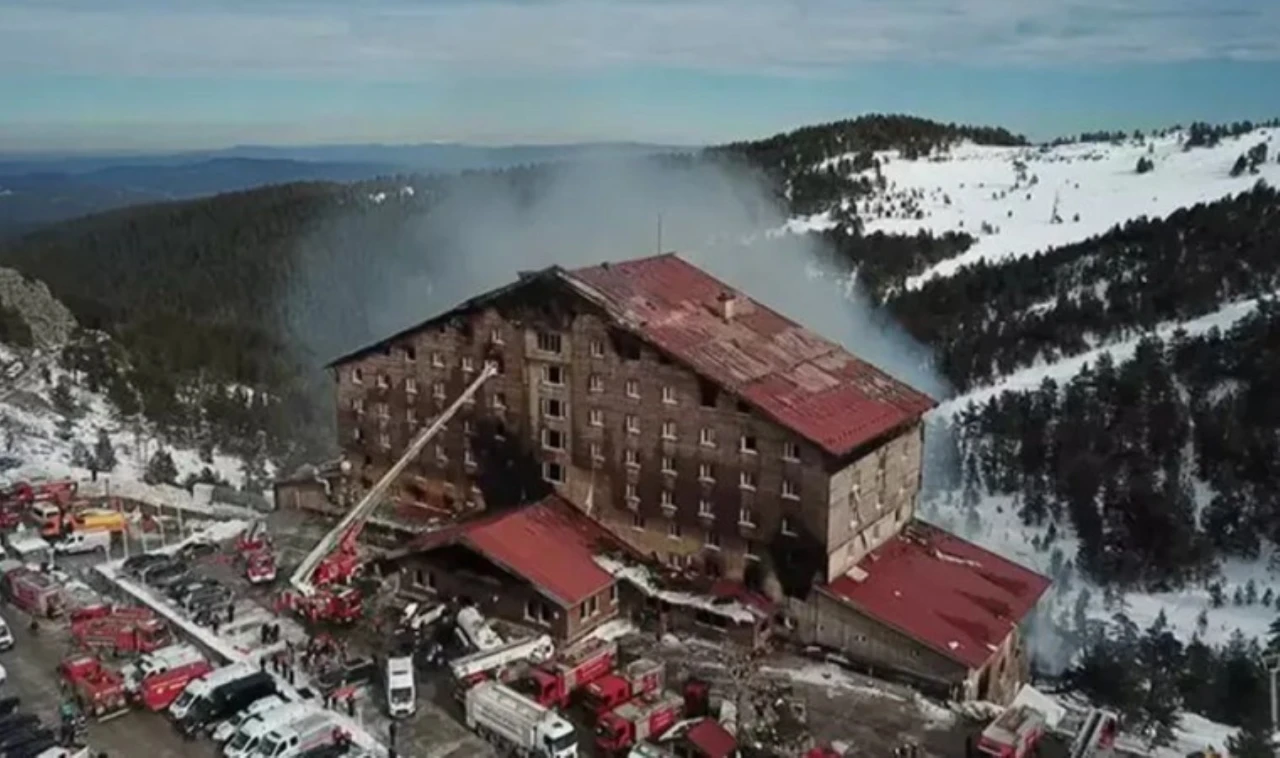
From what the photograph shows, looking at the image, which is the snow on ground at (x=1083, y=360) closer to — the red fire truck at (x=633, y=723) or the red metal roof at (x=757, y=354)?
the red metal roof at (x=757, y=354)

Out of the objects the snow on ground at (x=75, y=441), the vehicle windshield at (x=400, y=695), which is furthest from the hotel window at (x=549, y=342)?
the snow on ground at (x=75, y=441)

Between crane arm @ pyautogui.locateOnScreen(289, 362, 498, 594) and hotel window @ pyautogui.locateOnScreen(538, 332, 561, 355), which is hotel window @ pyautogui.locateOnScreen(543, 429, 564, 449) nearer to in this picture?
hotel window @ pyautogui.locateOnScreen(538, 332, 561, 355)

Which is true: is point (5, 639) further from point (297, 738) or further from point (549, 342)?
point (549, 342)

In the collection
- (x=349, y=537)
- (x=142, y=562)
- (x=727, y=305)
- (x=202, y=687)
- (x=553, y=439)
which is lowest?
(x=142, y=562)

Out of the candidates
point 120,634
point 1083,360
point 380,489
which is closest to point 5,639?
point 120,634

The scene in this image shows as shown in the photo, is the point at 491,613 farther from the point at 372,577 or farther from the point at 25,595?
the point at 25,595

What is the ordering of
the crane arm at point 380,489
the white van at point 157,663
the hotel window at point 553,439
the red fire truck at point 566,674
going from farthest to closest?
1. the hotel window at point 553,439
2. the crane arm at point 380,489
3. the white van at point 157,663
4. the red fire truck at point 566,674

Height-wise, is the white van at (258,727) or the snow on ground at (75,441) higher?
the white van at (258,727)
